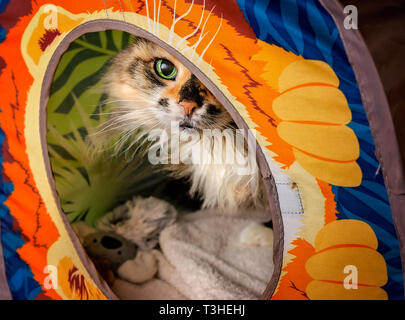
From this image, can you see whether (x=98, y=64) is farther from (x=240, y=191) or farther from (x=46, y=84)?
(x=240, y=191)

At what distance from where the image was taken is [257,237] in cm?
142

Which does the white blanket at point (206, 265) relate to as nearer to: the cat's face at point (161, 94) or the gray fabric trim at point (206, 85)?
the gray fabric trim at point (206, 85)

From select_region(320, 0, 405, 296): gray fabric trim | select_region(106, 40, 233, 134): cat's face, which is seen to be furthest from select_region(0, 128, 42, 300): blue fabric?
select_region(320, 0, 405, 296): gray fabric trim

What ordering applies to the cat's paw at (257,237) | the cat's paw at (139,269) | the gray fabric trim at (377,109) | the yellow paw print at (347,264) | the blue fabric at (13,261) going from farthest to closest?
the cat's paw at (257,237) → the cat's paw at (139,269) → the blue fabric at (13,261) → the yellow paw print at (347,264) → the gray fabric trim at (377,109)

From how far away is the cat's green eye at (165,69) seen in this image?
1033 mm

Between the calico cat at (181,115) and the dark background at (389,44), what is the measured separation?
45 cm

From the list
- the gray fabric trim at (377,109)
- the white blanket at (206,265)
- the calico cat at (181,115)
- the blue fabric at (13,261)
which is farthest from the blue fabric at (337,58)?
the blue fabric at (13,261)

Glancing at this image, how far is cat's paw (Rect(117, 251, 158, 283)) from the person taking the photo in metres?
1.30

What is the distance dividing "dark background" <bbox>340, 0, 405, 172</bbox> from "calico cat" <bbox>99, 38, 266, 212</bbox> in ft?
1.48

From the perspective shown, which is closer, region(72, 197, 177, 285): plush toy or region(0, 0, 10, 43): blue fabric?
region(0, 0, 10, 43): blue fabric

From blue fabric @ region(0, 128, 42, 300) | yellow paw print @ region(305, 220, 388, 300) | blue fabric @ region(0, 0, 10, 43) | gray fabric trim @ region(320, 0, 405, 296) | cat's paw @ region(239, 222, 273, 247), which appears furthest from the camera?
cat's paw @ region(239, 222, 273, 247)

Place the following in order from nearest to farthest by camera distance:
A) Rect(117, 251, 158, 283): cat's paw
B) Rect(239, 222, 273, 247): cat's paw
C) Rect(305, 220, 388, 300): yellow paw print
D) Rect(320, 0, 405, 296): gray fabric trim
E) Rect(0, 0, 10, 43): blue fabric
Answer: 1. Rect(320, 0, 405, 296): gray fabric trim
2. Rect(305, 220, 388, 300): yellow paw print
3. Rect(0, 0, 10, 43): blue fabric
4. Rect(117, 251, 158, 283): cat's paw
5. Rect(239, 222, 273, 247): cat's paw

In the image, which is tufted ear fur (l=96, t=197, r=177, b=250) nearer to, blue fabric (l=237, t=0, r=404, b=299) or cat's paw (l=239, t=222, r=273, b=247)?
cat's paw (l=239, t=222, r=273, b=247)

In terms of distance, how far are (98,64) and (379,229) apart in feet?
3.52
